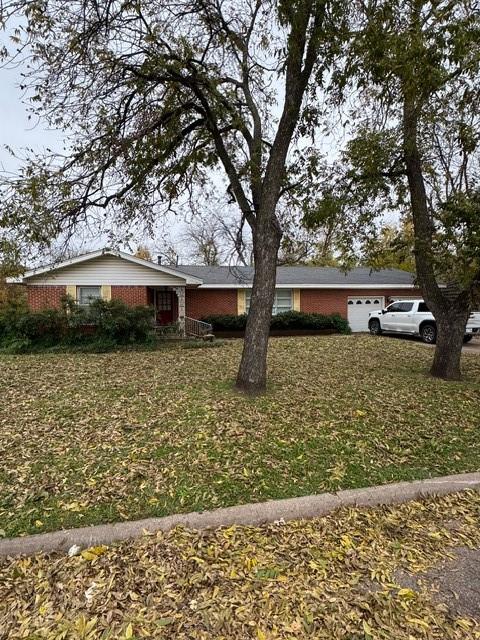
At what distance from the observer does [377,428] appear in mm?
4734

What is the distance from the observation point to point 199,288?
1777 centimetres

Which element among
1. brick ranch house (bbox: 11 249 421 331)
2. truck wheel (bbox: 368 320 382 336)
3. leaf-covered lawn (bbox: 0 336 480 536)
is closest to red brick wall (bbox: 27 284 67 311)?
brick ranch house (bbox: 11 249 421 331)

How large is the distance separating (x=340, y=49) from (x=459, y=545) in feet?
19.0

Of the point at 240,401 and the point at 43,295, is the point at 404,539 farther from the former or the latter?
the point at 43,295

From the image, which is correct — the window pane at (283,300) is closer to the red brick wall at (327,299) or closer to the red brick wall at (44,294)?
the red brick wall at (327,299)

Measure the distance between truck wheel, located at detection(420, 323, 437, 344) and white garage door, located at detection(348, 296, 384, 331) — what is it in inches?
174

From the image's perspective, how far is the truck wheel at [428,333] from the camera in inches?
572

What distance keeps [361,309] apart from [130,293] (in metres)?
11.1

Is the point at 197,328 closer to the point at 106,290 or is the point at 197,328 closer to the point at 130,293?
the point at 130,293

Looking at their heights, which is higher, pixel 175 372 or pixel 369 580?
pixel 175 372

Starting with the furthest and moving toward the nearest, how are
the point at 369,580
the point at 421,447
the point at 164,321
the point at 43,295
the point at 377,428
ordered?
the point at 164,321
the point at 43,295
the point at 377,428
the point at 421,447
the point at 369,580

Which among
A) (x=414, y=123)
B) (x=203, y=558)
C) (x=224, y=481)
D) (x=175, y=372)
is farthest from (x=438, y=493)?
(x=414, y=123)

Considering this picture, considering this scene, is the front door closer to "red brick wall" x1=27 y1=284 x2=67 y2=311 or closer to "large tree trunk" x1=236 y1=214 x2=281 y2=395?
"red brick wall" x1=27 y1=284 x2=67 y2=311

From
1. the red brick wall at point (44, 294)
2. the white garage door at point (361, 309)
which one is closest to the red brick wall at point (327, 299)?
the white garage door at point (361, 309)
